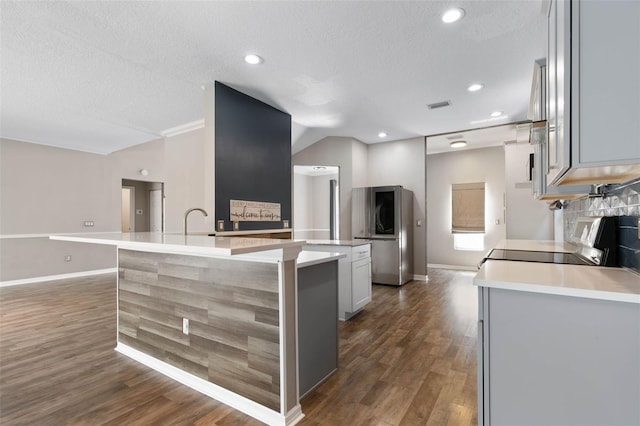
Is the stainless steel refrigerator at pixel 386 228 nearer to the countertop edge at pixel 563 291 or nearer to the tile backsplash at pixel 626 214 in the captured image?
the tile backsplash at pixel 626 214

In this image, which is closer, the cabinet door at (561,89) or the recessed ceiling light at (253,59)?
the cabinet door at (561,89)

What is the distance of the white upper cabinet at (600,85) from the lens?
3.40 ft

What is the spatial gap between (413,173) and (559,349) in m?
4.77

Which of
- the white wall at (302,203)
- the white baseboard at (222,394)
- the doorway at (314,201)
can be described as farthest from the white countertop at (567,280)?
the white wall at (302,203)

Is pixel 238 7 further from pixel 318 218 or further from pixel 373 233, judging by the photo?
pixel 318 218

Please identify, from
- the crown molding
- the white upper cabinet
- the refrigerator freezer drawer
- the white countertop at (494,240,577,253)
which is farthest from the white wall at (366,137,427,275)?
the white upper cabinet

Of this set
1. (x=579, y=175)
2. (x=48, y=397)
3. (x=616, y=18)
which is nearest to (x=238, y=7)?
(x=616, y=18)

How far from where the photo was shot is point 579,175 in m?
1.37

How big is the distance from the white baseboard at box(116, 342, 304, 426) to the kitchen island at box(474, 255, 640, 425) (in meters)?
1.02

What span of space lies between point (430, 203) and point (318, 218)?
261cm

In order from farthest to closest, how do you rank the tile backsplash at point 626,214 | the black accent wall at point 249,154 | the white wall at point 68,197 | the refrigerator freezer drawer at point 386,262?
the refrigerator freezer drawer at point 386,262 → the white wall at point 68,197 → the black accent wall at point 249,154 → the tile backsplash at point 626,214

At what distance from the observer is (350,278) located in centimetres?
344

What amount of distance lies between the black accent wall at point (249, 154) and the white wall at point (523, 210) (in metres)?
3.49

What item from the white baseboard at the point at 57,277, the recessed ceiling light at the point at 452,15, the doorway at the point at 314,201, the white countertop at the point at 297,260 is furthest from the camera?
the doorway at the point at 314,201
